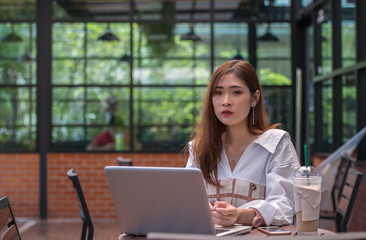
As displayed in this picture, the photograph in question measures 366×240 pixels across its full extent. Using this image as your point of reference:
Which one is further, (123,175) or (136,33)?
(136,33)

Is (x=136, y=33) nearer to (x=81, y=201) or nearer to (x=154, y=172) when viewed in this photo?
(x=81, y=201)

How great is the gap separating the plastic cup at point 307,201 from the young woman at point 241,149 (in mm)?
242

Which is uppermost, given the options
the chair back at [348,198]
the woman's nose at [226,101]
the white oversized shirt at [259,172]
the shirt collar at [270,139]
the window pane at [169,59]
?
the window pane at [169,59]

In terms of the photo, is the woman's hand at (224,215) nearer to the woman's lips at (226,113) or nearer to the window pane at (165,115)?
the woman's lips at (226,113)

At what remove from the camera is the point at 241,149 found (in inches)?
97.8

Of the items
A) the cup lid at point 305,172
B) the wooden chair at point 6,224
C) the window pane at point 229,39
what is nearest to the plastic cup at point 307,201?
the cup lid at point 305,172

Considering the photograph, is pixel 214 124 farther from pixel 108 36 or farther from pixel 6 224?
pixel 108 36

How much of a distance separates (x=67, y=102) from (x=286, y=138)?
4846 millimetres

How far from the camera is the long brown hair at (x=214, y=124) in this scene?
2.44 metres

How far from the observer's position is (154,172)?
1.73m

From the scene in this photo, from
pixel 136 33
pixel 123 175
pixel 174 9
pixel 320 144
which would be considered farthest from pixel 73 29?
pixel 123 175

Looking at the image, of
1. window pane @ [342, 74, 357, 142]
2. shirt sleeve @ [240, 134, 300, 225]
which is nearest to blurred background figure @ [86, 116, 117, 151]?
window pane @ [342, 74, 357, 142]

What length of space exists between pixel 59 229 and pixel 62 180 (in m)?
0.78

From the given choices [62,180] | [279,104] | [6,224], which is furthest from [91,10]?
[6,224]
